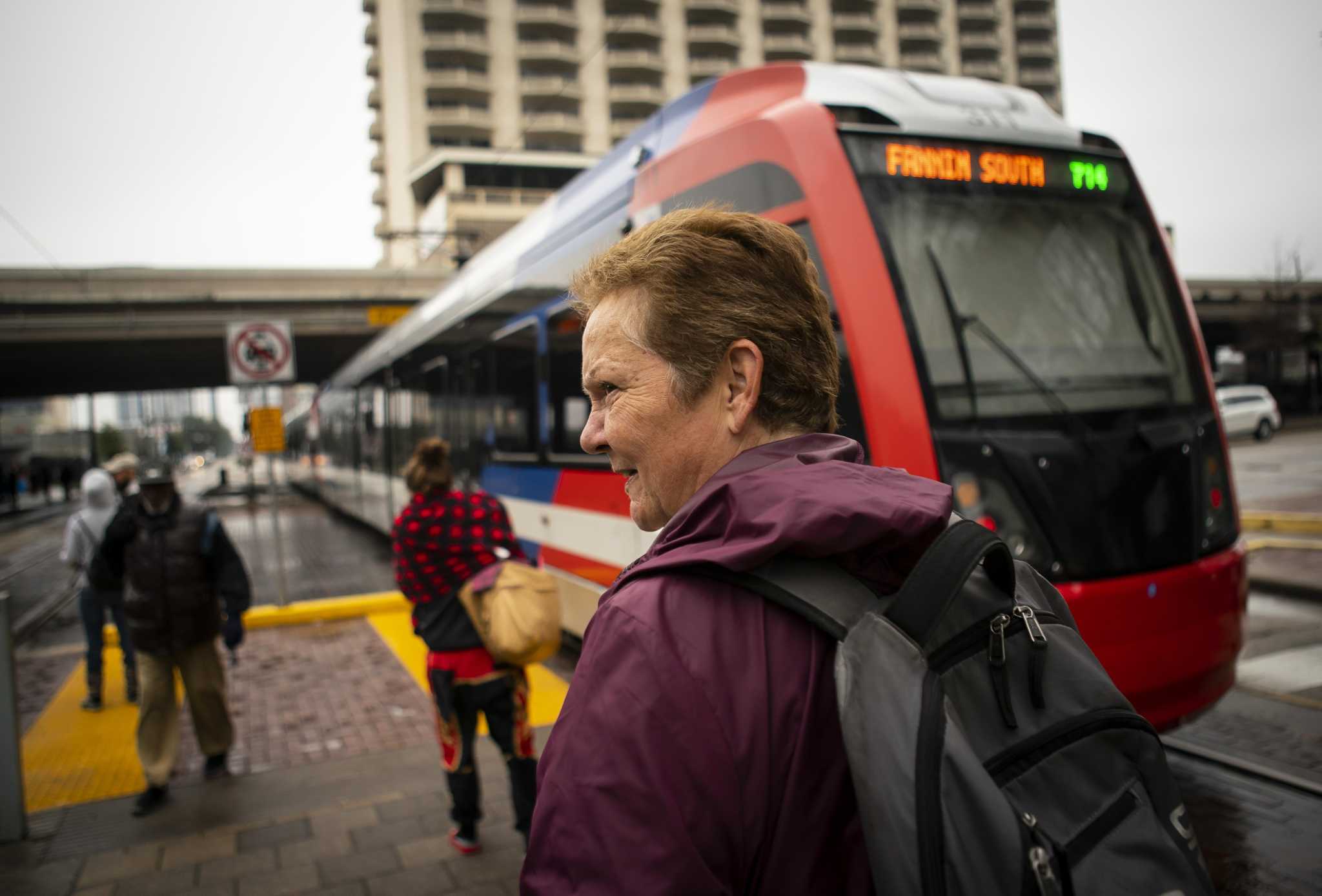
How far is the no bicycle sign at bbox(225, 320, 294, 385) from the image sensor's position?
974 cm

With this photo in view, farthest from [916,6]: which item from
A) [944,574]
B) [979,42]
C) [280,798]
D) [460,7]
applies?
[944,574]

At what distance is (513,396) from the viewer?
7.76 m

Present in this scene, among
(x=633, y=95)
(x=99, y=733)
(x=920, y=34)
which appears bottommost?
(x=99, y=733)

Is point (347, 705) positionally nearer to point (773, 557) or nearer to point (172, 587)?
point (172, 587)

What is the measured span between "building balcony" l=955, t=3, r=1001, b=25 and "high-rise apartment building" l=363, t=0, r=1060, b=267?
598 cm

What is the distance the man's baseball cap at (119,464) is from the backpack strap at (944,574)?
736cm

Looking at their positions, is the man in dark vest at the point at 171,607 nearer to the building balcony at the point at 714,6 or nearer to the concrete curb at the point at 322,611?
the concrete curb at the point at 322,611

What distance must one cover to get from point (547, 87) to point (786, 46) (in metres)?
21.0

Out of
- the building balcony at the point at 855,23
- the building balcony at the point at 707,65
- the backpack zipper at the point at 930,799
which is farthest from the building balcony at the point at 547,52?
the backpack zipper at the point at 930,799

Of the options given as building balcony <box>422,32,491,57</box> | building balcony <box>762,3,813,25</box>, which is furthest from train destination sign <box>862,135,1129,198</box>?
building balcony <box>762,3,813,25</box>

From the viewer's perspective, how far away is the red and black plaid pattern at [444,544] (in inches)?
160

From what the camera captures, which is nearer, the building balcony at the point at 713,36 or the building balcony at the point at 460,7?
the building balcony at the point at 460,7

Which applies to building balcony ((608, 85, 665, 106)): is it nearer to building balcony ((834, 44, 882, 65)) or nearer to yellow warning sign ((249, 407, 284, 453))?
building balcony ((834, 44, 882, 65))

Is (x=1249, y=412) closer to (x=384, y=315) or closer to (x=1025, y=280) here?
(x=384, y=315)
